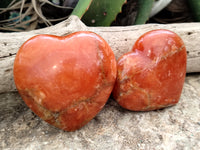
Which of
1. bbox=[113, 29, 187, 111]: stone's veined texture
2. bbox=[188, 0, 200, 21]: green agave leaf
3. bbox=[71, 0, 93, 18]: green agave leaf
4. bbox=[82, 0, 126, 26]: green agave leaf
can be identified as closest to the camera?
bbox=[113, 29, 187, 111]: stone's veined texture

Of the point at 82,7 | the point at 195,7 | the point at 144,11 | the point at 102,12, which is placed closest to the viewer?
the point at 82,7

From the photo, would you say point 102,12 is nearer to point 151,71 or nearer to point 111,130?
point 151,71

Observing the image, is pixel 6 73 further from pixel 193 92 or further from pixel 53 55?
pixel 193 92

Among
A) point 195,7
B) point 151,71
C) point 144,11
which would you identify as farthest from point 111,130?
point 195,7

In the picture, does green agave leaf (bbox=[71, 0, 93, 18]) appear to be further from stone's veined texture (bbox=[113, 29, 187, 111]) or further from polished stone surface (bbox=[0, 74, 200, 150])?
polished stone surface (bbox=[0, 74, 200, 150])

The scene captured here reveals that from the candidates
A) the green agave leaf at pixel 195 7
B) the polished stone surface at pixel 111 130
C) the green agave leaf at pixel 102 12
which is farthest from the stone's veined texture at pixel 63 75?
the green agave leaf at pixel 195 7

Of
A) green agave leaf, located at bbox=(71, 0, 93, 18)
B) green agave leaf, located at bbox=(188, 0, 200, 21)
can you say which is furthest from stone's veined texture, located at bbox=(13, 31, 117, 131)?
green agave leaf, located at bbox=(188, 0, 200, 21)
